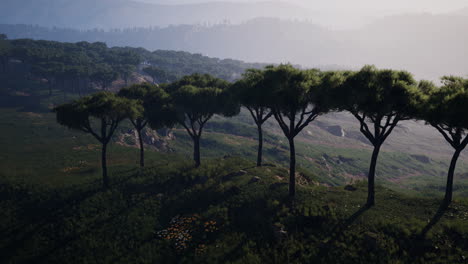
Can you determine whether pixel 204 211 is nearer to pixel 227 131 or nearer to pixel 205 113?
pixel 205 113

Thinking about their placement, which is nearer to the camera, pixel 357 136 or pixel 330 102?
pixel 330 102

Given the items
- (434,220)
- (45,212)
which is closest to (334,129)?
(434,220)

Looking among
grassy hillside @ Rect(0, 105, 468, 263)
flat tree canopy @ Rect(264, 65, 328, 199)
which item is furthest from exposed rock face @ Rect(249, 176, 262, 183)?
flat tree canopy @ Rect(264, 65, 328, 199)

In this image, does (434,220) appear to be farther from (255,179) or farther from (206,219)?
(206,219)

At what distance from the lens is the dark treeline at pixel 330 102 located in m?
22.8

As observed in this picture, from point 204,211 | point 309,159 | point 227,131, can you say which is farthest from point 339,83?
point 227,131

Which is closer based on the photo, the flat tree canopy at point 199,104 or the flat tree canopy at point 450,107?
the flat tree canopy at point 450,107

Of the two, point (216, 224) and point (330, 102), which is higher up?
point (330, 102)

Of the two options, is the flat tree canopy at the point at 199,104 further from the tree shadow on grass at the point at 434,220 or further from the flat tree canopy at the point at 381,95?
the tree shadow on grass at the point at 434,220

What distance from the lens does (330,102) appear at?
2684 cm

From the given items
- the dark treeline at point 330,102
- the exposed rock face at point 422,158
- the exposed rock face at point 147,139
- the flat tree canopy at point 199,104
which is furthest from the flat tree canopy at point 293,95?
the exposed rock face at point 422,158

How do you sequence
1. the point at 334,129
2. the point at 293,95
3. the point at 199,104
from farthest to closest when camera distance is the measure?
the point at 334,129 → the point at 199,104 → the point at 293,95

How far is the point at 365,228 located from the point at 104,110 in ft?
111

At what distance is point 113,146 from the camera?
58.6 metres
